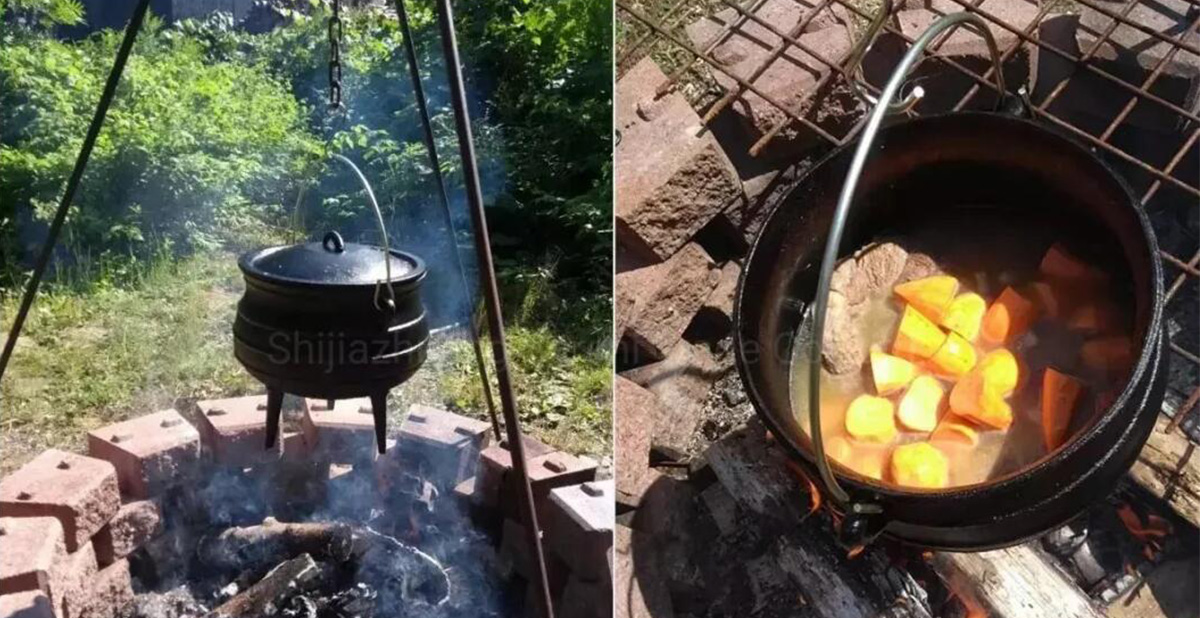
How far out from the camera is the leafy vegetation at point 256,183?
1.25m

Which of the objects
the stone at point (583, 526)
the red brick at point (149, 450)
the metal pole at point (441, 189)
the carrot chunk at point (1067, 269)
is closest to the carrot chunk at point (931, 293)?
the carrot chunk at point (1067, 269)

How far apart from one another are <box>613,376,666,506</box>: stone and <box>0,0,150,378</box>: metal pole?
677mm

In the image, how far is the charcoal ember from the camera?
1.43 m

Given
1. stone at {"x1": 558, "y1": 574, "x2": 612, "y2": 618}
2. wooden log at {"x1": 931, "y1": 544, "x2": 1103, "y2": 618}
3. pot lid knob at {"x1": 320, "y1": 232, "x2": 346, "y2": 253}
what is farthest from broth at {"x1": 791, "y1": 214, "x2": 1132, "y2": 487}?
pot lid knob at {"x1": 320, "y1": 232, "x2": 346, "y2": 253}

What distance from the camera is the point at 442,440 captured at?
161 cm

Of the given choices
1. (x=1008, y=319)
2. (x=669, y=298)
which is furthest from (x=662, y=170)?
(x=1008, y=319)

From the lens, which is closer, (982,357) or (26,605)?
(26,605)

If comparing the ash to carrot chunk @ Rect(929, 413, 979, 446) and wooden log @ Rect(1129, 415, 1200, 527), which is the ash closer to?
carrot chunk @ Rect(929, 413, 979, 446)

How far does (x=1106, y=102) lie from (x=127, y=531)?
157 cm

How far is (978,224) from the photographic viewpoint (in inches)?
60.1

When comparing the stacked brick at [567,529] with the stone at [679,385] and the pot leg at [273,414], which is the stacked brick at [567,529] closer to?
the stone at [679,385]

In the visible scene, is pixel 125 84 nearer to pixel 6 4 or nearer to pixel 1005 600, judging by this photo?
pixel 6 4

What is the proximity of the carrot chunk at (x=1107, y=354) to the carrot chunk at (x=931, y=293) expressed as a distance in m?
0.18

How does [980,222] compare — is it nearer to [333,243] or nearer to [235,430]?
[333,243]
